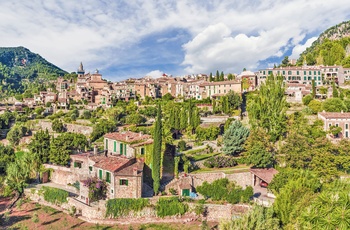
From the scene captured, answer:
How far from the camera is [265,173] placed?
3045 centimetres

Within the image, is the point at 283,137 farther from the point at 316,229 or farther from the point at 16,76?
the point at 16,76

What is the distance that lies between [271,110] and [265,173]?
1147 centimetres

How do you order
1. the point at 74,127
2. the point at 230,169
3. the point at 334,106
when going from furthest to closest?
the point at 74,127
the point at 334,106
the point at 230,169

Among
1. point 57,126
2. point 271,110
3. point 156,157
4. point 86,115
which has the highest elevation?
point 271,110

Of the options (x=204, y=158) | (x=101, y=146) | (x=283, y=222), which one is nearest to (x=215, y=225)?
(x=283, y=222)

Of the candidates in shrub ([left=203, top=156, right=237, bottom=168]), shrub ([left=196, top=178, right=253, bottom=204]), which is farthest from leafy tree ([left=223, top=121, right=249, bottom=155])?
shrub ([left=196, top=178, right=253, bottom=204])

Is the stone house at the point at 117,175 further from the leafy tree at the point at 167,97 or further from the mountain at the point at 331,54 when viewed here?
the mountain at the point at 331,54

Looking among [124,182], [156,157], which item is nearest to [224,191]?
[156,157]

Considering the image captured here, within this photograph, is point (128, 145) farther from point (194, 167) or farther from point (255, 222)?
point (255, 222)

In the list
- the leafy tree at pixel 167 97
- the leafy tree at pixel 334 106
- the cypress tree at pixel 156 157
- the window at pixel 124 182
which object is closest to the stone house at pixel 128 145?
the cypress tree at pixel 156 157

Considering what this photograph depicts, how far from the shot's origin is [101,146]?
150ft

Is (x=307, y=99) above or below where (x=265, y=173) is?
above

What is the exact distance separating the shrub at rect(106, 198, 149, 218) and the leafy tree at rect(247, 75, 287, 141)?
68.1ft

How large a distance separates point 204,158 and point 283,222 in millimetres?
18448
